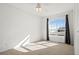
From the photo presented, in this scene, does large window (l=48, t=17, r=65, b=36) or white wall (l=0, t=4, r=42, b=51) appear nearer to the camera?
white wall (l=0, t=4, r=42, b=51)

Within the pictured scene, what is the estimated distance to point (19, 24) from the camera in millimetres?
5988

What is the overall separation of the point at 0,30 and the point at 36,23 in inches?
134

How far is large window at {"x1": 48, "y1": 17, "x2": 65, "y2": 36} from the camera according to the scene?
696cm

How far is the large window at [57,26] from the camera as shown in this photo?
696cm

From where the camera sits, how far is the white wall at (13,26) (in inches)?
194

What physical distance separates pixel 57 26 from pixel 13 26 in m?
3.37

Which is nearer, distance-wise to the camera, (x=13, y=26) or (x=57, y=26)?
(x=13, y=26)

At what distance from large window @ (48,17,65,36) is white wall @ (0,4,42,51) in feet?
4.56

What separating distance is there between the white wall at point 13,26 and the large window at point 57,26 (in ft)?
4.56

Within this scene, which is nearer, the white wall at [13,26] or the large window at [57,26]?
the white wall at [13,26]

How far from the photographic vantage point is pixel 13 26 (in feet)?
18.2

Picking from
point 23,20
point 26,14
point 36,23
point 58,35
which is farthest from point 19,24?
point 58,35

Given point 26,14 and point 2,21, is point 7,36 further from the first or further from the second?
point 26,14

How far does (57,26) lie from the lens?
737cm
